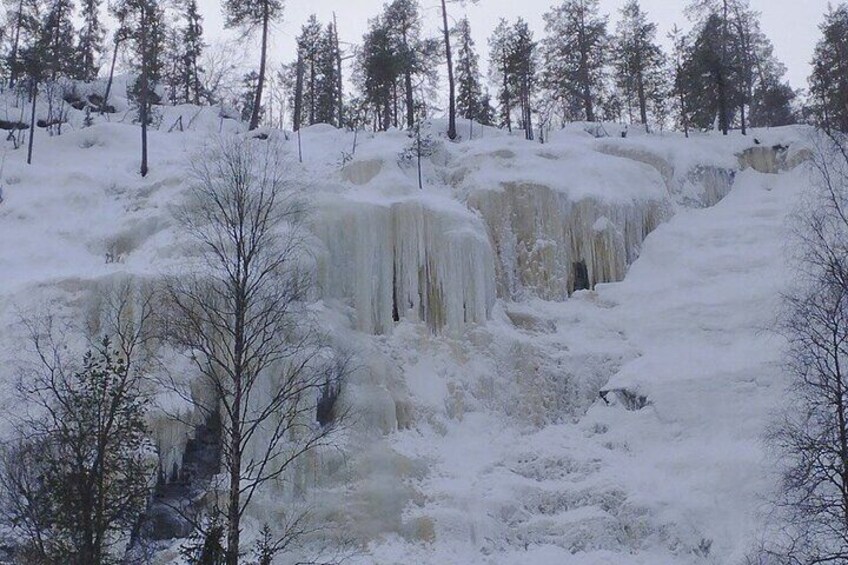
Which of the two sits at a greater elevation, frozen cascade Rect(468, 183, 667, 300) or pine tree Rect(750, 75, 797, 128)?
pine tree Rect(750, 75, 797, 128)

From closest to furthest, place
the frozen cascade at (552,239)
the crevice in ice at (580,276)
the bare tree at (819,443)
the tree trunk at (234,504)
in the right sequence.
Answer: the tree trunk at (234,504), the bare tree at (819,443), the frozen cascade at (552,239), the crevice in ice at (580,276)

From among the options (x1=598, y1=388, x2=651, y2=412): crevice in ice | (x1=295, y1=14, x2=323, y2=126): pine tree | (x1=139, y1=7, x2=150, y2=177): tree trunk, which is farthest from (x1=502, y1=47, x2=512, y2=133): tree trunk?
(x1=598, y1=388, x2=651, y2=412): crevice in ice

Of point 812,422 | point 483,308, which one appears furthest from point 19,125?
point 812,422

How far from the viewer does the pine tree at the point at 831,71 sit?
2852cm

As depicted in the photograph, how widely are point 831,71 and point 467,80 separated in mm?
15237

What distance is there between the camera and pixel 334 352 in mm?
16969

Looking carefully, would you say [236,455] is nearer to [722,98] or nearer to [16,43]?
[722,98]

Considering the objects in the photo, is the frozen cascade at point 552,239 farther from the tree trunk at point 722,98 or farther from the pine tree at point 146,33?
the pine tree at point 146,33

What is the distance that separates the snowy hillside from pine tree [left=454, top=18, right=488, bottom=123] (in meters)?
11.2

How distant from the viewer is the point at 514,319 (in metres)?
19.6

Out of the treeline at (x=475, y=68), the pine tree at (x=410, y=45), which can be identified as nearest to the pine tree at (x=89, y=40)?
the treeline at (x=475, y=68)

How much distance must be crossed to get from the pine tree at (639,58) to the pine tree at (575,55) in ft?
3.12

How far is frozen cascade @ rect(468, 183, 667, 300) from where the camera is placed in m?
20.7

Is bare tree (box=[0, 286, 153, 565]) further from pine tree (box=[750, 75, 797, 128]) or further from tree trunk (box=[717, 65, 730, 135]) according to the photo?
pine tree (box=[750, 75, 797, 128])
